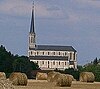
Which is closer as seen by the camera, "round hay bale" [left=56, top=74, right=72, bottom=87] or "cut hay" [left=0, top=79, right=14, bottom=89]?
"cut hay" [left=0, top=79, right=14, bottom=89]

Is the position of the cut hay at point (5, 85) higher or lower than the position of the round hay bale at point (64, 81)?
higher

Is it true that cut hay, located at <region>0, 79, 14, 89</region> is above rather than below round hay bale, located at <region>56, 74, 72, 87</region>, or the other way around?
above

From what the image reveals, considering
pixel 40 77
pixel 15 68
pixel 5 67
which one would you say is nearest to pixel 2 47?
pixel 15 68

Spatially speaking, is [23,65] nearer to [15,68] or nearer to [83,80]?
[15,68]

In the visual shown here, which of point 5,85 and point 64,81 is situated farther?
point 64,81

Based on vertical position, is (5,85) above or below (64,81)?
above

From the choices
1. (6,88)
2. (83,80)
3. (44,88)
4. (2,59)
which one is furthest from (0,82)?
(2,59)

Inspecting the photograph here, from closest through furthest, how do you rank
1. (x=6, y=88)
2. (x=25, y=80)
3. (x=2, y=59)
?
(x=6, y=88) < (x=25, y=80) < (x=2, y=59)

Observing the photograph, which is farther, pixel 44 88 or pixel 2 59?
pixel 2 59

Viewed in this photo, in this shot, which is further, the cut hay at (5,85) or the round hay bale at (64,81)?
the round hay bale at (64,81)

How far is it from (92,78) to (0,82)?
22.2 m

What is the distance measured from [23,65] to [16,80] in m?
105

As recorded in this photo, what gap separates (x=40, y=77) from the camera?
132 ft

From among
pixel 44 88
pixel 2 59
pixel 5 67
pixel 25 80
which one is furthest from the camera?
pixel 2 59
